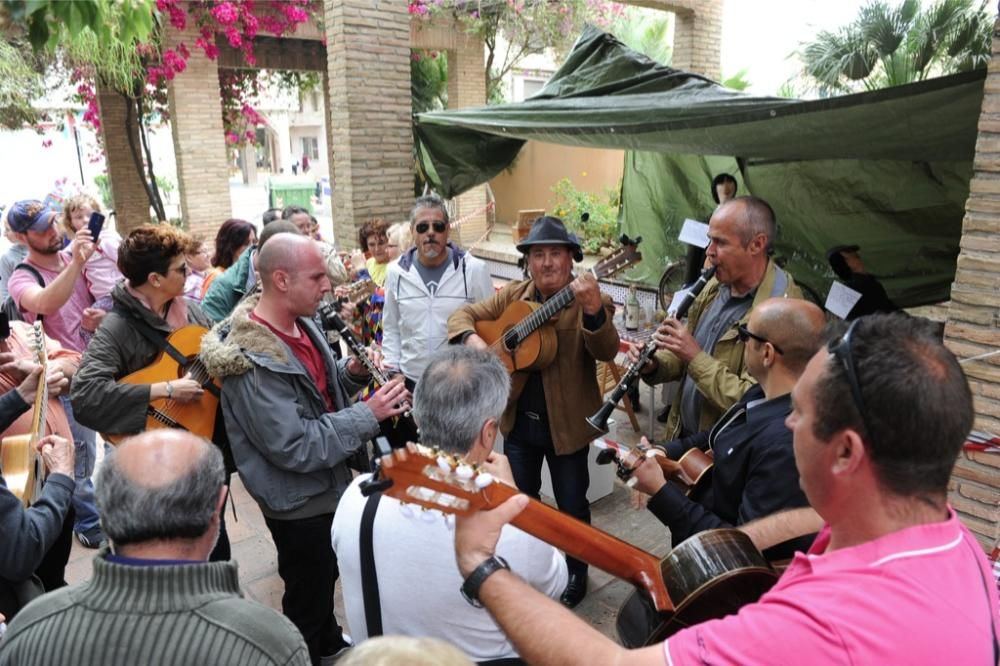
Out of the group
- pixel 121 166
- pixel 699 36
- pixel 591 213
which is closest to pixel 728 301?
pixel 699 36

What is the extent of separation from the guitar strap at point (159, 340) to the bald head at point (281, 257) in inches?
29.2

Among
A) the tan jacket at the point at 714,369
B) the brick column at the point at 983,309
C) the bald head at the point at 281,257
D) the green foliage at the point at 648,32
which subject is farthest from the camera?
the green foliage at the point at 648,32

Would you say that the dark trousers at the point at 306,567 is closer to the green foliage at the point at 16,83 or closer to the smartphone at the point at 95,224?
the smartphone at the point at 95,224

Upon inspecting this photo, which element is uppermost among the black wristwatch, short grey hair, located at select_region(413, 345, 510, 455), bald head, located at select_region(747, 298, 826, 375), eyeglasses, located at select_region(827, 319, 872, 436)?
eyeglasses, located at select_region(827, 319, 872, 436)

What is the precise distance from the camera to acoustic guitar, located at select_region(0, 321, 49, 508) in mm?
2396

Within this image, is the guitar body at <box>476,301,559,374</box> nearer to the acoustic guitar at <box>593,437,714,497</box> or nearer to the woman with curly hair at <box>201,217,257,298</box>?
the acoustic guitar at <box>593,437,714,497</box>

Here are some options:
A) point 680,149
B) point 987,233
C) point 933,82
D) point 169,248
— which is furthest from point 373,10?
point 987,233

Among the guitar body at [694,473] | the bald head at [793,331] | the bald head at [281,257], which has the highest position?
the bald head at [281,257]

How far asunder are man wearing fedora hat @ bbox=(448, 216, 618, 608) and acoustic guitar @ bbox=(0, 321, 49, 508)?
198cm

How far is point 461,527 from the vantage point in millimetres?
1410

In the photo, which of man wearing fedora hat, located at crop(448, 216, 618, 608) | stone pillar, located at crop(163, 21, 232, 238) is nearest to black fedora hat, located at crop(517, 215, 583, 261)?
man wearing fedora hat, located at crop(448, 216, 618, 608)

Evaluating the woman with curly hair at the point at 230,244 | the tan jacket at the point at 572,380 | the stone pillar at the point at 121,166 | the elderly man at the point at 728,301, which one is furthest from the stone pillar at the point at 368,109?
the stone pillar at the point at 121,166

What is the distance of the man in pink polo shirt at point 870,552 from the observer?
104 centimetres

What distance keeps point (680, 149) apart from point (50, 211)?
428 cm
